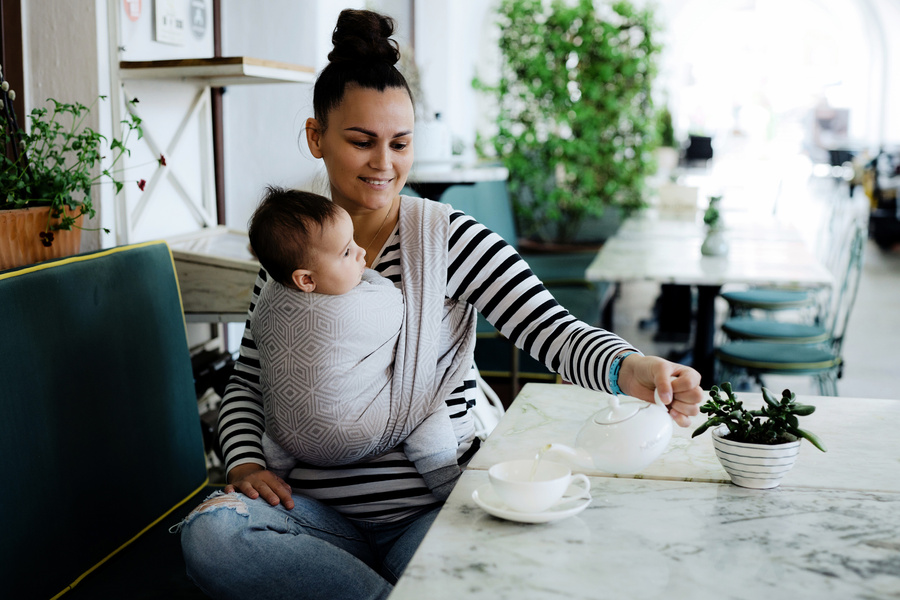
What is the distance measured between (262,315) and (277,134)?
73.5 inches

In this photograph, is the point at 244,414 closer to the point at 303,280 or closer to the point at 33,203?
the point at 303,280

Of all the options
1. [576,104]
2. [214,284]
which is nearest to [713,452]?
[214,284]

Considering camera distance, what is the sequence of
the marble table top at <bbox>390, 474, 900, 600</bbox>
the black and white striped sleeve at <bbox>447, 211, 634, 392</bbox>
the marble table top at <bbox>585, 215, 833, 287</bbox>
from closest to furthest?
1. the marble table top at <bbox>390, 474, 900, 600</bbox>
2. the black and white striped sleeve at <bbox>447, 211, 634, 392</bbox>
3. the marble table top at <bbox>585, 215, 833, 287</bbox>

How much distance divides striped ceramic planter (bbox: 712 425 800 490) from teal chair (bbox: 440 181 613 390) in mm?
1882

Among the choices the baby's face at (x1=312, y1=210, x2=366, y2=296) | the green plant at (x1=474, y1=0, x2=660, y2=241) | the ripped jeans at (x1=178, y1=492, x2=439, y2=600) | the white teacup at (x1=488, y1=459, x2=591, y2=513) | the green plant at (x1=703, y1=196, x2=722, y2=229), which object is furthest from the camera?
the green plant at (x1=474, y1=0, x2=660, y2=241)

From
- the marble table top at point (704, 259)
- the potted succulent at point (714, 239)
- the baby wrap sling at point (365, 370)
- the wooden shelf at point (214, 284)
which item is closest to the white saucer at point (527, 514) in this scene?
the baby wrap sling at point (365, 370)

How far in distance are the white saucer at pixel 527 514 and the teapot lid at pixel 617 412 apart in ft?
0.35

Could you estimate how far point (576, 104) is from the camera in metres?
5.52

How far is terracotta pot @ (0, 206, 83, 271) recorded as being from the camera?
151 cm

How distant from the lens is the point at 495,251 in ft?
4.90

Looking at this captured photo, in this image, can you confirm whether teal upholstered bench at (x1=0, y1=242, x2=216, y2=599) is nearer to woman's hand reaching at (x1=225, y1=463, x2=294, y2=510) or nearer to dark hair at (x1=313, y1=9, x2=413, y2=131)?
woman's hand reaching at (x1=225, y1=463, x2=294, y2=510)

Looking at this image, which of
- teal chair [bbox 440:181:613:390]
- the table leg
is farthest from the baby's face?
the table leg

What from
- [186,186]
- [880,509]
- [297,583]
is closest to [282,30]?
[186,186]

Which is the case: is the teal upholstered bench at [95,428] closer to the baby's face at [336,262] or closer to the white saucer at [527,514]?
the baby's face at [336,262]
